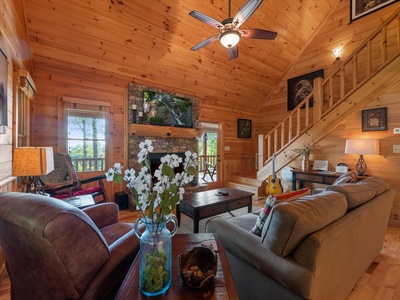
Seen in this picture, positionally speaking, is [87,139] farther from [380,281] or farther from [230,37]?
[380,281]

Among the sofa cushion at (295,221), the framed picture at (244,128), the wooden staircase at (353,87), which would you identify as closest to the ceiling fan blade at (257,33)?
the wooden staircase at (353,87)

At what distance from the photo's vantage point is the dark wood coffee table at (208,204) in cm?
246

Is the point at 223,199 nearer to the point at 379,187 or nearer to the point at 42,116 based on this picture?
the point at 379,187

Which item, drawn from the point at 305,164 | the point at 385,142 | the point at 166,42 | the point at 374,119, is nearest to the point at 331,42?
the point at 374,119

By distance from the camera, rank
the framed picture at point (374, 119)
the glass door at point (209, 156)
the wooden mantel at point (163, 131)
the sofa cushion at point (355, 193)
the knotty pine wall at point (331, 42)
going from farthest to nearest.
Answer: the glass door at point (209, 156) < the knotty pine wall at point (331, 42) < the wooden mantel at point (163, 131) < the framed picture at point (374, 119) < the sofa cushion at point (355, 193)

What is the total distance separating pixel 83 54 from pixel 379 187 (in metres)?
4.32

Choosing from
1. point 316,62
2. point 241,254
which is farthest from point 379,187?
point 316,62

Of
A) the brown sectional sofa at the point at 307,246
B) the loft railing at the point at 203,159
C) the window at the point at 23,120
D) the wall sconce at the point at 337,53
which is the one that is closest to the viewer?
the brown sectional sofa at the point at 307,246

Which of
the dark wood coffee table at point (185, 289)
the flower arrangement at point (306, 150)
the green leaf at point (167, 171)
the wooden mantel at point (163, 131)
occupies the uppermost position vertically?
the wooden mantel at point (163, 131)

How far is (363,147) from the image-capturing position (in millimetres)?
3176

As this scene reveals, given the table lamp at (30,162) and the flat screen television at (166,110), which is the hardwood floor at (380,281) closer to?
the table lamp at (30,162)

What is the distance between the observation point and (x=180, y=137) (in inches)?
183

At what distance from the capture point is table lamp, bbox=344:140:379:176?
3.10 metres

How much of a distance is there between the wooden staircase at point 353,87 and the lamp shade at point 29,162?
4.03 metres
